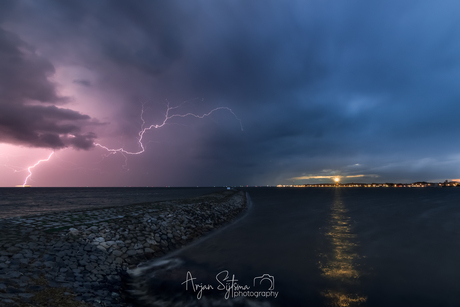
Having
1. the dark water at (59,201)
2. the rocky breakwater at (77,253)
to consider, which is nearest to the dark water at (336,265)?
the rocky breakwater at (77,253)

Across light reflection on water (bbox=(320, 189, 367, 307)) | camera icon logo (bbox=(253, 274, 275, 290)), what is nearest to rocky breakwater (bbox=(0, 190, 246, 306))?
camera icon logo (bbox=(253, 274, 275, 290))

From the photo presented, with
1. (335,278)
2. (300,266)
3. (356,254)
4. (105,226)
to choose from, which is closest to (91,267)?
(105,226)

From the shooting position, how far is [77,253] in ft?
30.9

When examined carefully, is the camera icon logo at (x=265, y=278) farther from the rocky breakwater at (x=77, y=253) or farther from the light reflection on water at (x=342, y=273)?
the rocky breakwater at (x=77, y=253)

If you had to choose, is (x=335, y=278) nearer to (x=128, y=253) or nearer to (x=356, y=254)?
(x=356, y=254)

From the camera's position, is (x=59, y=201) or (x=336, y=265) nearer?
(x=336, y=265)

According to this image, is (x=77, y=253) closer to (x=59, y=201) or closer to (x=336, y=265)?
(x=336, y=265)

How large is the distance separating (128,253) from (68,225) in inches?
187

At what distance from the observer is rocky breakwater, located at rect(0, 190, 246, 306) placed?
6426mm

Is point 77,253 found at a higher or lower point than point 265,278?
higher

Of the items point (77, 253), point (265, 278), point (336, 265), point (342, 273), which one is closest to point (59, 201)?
point (77, 253)

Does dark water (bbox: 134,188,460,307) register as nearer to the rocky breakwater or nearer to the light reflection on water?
the light reflection on water

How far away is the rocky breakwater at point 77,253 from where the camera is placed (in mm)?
6426

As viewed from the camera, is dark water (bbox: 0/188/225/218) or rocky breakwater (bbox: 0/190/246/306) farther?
dark water (bbox: 0/188/225/218)
